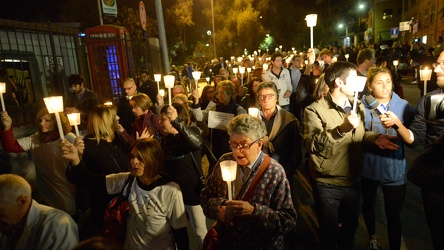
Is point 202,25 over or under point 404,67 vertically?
over

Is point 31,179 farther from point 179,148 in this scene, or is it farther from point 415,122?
point 415,122

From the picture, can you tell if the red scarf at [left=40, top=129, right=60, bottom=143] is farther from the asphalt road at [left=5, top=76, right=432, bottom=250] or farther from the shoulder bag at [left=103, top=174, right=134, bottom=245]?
the asphalt road at [left=5, top=76, right=432, bottom=250]

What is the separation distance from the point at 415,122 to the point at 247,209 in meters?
2.32

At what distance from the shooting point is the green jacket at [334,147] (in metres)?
3.10

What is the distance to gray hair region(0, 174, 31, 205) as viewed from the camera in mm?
2014

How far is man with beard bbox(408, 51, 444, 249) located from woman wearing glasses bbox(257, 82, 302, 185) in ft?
4.21

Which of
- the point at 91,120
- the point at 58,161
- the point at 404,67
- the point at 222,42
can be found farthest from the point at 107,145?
the point at 222,42

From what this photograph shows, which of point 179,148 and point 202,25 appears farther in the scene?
point 202,25

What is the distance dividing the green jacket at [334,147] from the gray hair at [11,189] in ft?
7.80

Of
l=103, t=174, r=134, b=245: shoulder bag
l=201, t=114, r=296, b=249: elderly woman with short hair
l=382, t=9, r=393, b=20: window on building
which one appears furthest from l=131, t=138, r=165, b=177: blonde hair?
l=382, t=9, r=393, b=20: window on building

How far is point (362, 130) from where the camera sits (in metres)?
3.20

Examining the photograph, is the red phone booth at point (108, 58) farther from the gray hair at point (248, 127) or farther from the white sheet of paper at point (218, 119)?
the gray hair at point (248, 127)

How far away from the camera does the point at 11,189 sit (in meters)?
2.04

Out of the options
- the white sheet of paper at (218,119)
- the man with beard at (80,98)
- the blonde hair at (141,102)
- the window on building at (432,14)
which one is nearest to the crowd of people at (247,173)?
the white sheet of paper at (218,119)
